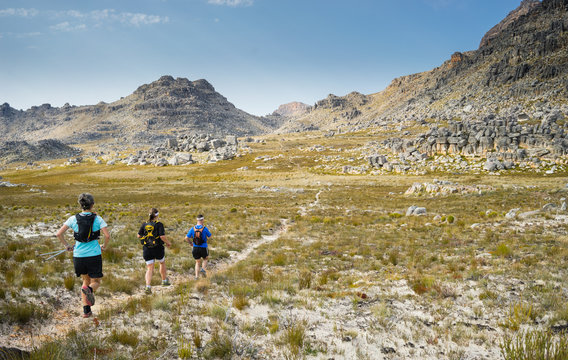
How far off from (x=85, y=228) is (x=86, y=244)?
45 centimetres

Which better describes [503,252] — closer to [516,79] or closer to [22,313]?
[22,313]

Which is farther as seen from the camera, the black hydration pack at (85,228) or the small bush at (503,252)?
the small bush at (503,252)

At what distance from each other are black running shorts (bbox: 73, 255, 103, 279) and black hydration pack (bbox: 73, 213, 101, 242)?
0.50 meters

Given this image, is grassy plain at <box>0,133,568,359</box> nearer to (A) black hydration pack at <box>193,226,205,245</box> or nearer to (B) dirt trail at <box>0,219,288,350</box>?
(B) dirt trail at <box>0,219,288,350</box>

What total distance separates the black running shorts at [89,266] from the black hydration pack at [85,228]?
19.8 inches

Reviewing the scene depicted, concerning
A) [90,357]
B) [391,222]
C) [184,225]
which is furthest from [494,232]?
[184,225]

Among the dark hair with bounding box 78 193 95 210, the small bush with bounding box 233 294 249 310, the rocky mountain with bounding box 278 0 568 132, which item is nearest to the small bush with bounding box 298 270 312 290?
the small bush with bounding box 233 294 249 310

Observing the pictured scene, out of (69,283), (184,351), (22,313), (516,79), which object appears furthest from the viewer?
(516,79)

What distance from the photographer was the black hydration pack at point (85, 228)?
596 cm

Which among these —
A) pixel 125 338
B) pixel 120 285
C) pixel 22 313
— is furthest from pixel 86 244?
pixel 120 285

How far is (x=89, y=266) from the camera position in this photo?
20.3ft

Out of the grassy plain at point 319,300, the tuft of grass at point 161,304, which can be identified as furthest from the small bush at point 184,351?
the tuft of grass at point 161,304

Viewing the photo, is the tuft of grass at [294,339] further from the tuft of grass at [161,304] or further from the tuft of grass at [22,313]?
the tuft of grass at [22,313]

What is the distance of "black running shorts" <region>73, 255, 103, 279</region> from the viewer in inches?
240
